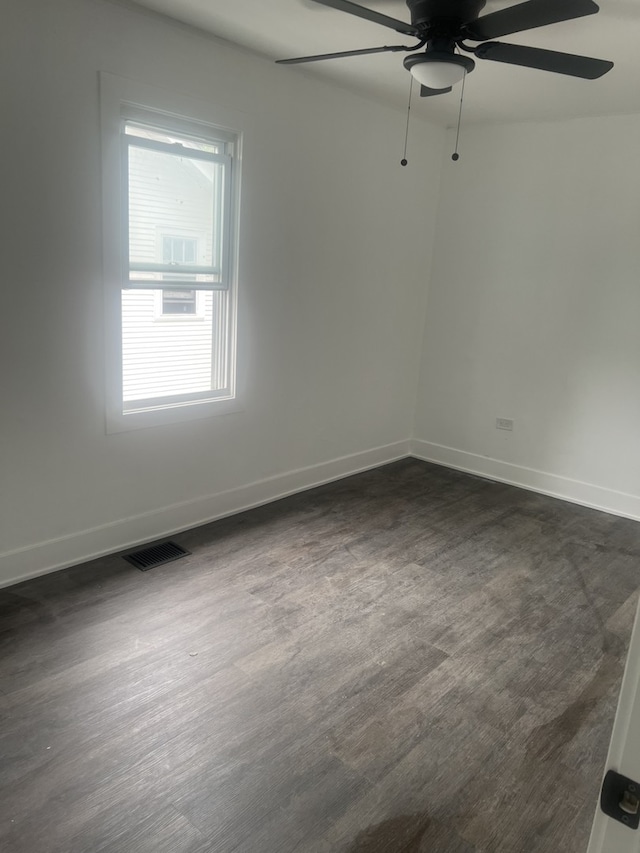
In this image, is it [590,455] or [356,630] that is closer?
[356,630]

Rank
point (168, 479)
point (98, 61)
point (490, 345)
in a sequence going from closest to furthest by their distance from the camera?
point (98, 61) → point (168, 479) → point (490, 345)

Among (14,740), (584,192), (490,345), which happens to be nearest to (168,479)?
(14,740)

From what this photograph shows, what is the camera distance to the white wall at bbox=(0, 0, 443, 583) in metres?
2.56

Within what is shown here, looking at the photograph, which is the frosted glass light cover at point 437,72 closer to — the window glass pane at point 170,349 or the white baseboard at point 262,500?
the window glass pane at point 170,349

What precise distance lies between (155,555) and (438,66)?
2.60 m

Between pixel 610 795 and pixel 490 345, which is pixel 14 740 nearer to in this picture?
pixel 610 795

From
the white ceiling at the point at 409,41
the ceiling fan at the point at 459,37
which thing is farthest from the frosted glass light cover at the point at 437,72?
the white ceiling at the point at 409,41

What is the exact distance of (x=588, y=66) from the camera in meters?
2.23

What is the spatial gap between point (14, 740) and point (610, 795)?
194cm

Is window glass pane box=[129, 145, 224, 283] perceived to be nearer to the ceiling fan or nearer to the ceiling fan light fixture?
the ceiling fan

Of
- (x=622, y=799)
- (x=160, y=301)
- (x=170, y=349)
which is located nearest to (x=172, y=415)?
(x=170, y=349)

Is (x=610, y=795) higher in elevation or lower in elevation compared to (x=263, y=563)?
higher

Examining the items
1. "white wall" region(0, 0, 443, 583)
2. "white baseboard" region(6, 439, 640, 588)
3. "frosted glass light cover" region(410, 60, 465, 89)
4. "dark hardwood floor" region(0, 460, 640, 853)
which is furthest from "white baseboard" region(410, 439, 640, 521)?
"frosted glass light cover" region(410, 60, 465, 89)

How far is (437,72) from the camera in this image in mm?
2266
